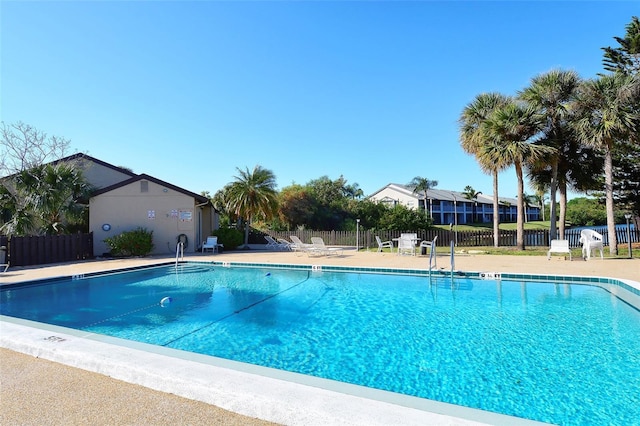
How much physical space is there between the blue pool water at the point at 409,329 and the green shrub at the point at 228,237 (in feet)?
30.1

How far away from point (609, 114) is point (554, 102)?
2.73m

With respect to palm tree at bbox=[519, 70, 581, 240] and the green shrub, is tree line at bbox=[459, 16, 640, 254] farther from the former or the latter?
the green shrub

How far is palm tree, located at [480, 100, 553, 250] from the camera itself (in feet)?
49.3

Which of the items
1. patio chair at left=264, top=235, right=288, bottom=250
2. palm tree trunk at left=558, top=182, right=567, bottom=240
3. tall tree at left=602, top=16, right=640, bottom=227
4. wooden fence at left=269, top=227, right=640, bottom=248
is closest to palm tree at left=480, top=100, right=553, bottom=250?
palm tree trunk at left=558, top=182, right=567, bottom=240

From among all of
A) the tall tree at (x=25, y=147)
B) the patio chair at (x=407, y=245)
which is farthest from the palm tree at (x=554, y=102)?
the tall tree at (x=25, y=147)

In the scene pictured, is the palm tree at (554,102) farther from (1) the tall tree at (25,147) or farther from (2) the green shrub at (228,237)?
(1) the tall tree at (25,147)

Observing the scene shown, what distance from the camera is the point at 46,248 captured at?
1358cm

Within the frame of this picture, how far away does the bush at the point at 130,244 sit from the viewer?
15273 mm

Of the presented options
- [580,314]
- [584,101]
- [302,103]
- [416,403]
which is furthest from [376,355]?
[302,103]

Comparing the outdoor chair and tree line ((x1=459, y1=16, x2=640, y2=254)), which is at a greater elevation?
tree line ((x1=459, y1=16, x2=640, y2=254))

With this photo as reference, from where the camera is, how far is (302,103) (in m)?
19.4

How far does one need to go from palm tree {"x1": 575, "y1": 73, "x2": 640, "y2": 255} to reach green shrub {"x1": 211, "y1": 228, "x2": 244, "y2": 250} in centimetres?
1730

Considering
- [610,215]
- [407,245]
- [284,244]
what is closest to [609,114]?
[610,215]

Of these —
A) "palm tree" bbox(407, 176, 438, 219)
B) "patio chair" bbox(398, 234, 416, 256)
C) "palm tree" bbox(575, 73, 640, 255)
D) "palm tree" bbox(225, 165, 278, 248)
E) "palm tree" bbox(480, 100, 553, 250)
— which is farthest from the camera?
"palm tree" bbox(407, 176, 438, 219)
